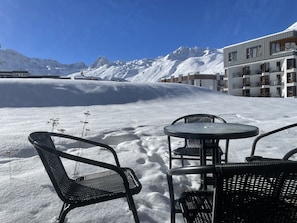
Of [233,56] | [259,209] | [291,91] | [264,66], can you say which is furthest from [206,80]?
[259,209]

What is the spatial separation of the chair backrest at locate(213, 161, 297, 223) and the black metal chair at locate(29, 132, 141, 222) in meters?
0.62

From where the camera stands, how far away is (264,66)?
3575 cm

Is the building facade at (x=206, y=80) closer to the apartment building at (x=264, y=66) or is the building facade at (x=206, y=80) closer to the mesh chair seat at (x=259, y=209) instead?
the apartment building at (x=264, y=66)

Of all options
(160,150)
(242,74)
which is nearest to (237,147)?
(160,150)

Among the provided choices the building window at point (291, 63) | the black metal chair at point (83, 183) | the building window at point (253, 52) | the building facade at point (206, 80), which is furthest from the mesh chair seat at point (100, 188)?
the building facade at point (206, 80)

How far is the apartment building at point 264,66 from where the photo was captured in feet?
108

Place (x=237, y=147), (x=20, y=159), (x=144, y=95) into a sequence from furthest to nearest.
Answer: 1. (x=144, y=95)
2. (x=237, y=147)
3. (x=20, y=159)

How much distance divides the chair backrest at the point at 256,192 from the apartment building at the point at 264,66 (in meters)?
35.5

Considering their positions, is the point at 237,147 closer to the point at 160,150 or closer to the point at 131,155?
the point at 160,150

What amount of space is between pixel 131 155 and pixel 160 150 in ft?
1.90

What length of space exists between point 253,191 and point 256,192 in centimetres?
2

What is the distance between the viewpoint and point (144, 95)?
11031 millimetres

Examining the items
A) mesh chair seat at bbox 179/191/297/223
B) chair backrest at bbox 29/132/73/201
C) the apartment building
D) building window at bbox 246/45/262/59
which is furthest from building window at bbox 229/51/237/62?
mesh chair seat at bbox 179/191/297/223

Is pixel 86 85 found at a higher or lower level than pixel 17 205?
higher
